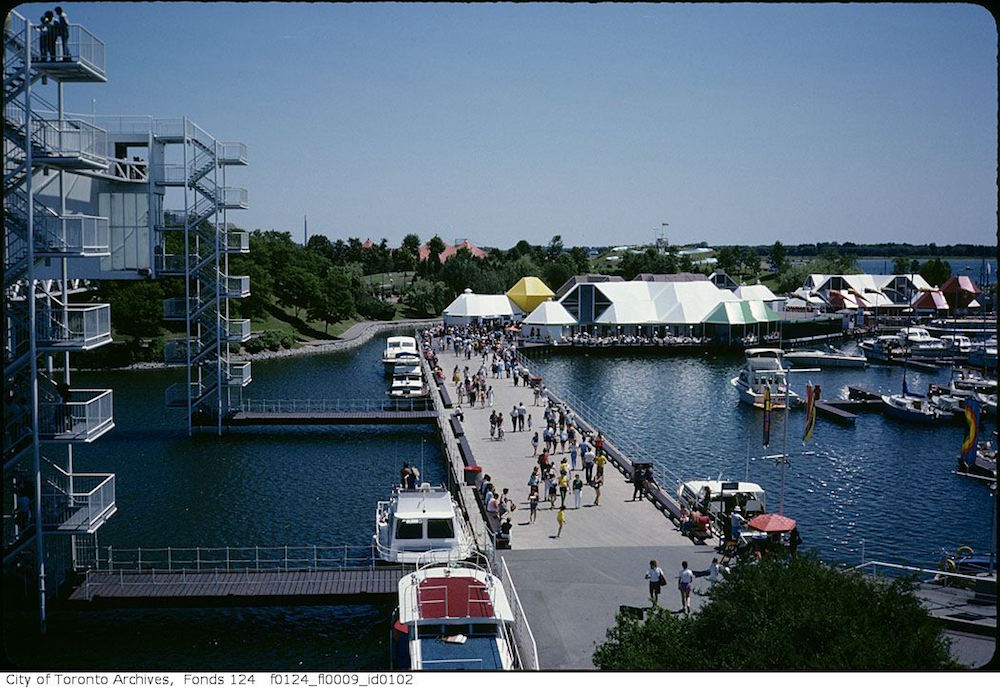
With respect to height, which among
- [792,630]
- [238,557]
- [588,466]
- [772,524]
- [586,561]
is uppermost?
[792,630]

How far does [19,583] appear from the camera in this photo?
16.0 meters

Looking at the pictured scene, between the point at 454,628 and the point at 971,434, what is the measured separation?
59.9 ft

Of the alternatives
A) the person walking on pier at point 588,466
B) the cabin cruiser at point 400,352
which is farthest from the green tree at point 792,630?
the cabin cruiser at point 400,352

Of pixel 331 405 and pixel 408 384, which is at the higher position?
pixel 408 384

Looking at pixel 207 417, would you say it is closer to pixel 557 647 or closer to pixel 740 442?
pixel 740 442

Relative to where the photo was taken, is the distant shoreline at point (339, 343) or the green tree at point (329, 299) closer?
the distant shoreline at point (339, 343)

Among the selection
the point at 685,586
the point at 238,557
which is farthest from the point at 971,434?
the point at 238,557

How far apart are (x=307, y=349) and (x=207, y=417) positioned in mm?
27165

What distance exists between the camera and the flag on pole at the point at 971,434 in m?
25.8

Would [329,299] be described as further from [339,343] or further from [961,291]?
[961,291]

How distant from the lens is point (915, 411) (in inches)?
1463

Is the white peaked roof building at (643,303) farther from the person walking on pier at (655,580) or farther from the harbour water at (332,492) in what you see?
the person walking on pier at (655,580)

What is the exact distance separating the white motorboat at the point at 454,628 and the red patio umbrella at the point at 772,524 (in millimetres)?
6996

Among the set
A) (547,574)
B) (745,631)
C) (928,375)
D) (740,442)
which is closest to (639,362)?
(928,375)
